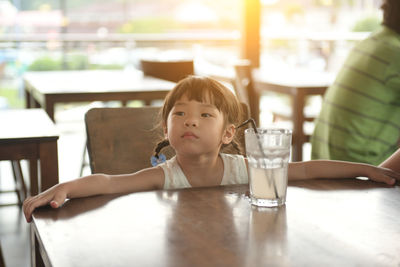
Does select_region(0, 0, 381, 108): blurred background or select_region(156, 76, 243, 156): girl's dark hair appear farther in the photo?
select_region(0, 0, 381, 108): blurred background

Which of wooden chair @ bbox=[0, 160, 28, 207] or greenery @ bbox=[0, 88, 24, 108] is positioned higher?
greenery @ bbox=[0, 88, 24, 108]

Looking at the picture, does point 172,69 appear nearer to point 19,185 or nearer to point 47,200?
point 19,185

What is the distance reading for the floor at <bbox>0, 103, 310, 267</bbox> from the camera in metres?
2.85

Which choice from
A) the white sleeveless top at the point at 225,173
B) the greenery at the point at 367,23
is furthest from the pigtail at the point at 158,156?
the greenery at the point at 367,23

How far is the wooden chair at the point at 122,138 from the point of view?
1674 mm

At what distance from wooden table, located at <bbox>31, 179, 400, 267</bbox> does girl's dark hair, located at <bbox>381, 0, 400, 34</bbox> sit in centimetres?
127

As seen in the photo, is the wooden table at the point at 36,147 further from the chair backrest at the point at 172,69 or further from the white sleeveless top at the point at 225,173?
the chair backrest at the point at 172,69


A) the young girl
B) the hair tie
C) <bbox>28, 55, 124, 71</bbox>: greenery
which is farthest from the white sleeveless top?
<bbox>28, 55, 124, 71</bbox>: greenery

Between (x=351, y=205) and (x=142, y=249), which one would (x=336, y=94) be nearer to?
(x=351, y=205)

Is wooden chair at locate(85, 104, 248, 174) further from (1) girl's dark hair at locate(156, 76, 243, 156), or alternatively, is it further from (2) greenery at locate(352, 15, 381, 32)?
(2) greenery at locate(352, 15, 381, 32)

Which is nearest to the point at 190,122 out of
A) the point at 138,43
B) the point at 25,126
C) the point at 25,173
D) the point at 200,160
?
the point at 200,160

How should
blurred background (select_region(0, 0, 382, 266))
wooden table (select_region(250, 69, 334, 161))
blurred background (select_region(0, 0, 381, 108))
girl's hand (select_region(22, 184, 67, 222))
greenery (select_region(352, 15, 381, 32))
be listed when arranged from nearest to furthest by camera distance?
girl's hand (select_region(22, 184, 67, 222)) < wooden table (select_region(250, 69, 334, 161)) < blurred background (select_region(0, 0, 382, 266)) < blurred background (select_region(0, 0, 381, 108)) < greenery (select_region(352, 15, 381, 32))

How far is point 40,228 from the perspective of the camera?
3.13 ft

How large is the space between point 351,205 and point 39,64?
19.9 ft
